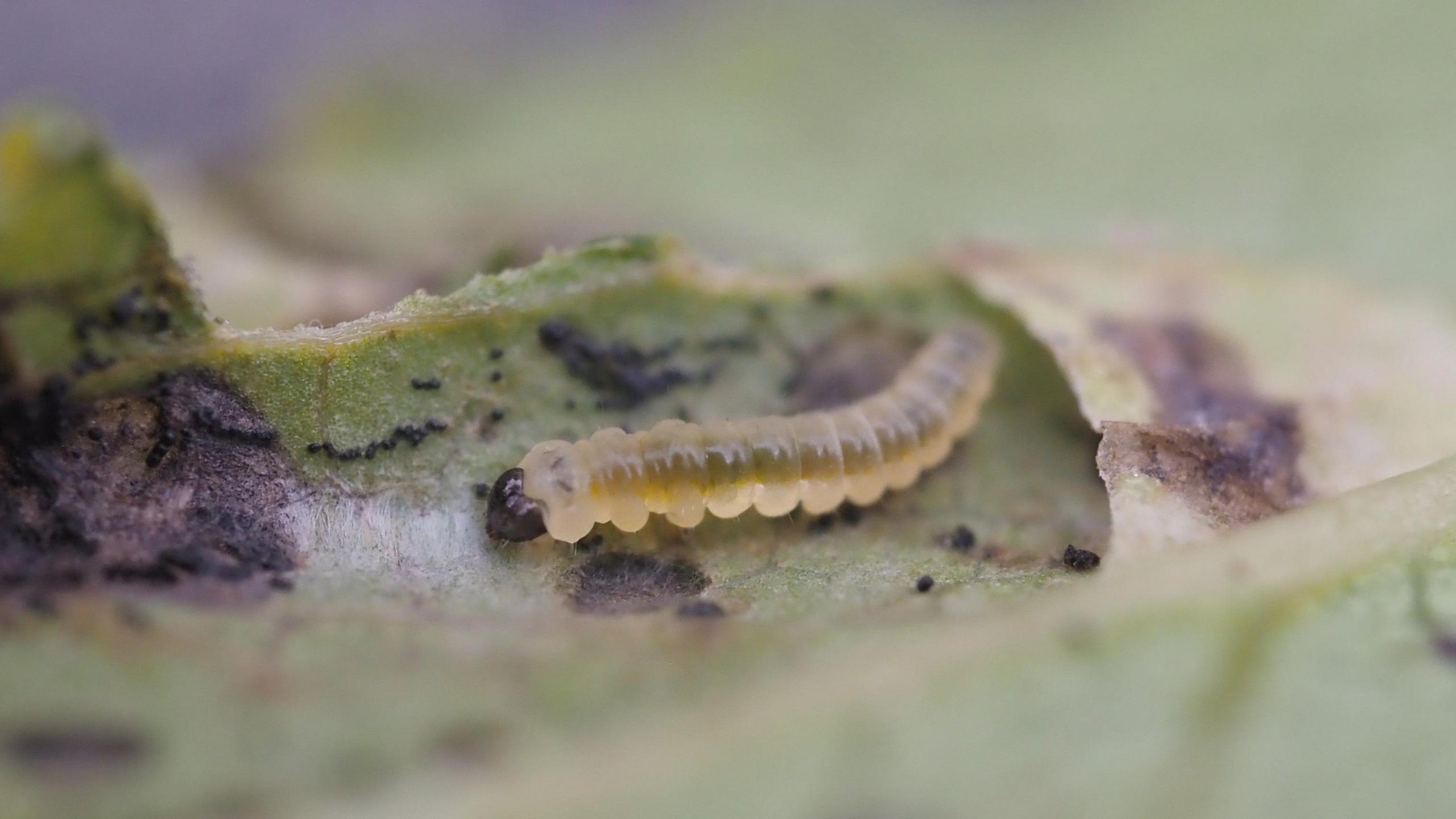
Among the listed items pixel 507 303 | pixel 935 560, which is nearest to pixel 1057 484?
pixel 935 560

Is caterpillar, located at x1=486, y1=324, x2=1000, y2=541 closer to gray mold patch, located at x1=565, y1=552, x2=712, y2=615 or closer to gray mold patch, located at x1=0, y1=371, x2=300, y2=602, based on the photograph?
gray mold patch, located at x1=565, y1=552, x2=712, y2=615

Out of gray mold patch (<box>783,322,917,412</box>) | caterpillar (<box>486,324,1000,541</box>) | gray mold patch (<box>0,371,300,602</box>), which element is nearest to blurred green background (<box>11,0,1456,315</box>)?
gray mold patch (<box>783,322,917,412</box>)

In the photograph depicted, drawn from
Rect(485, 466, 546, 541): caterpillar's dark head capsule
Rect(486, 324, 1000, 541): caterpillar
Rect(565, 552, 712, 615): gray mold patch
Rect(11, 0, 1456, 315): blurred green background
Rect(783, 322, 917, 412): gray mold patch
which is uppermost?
Rect(11, 0, 1456, 315): blurred green background

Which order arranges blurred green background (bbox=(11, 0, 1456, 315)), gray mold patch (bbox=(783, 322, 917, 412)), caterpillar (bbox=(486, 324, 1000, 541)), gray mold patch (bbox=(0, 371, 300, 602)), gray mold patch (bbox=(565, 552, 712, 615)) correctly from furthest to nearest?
blurred green background (bbox=(11, 0, 1456, 315)), gray mold patch (bbox=(783, 322, 917, 412)), caterpillar (bbox=(486, 324, 1000, 541)), gray mold patch (bbox=(565, 552, 712, 615)), gray mold patch (bbox=(0, 371, 300, 602))

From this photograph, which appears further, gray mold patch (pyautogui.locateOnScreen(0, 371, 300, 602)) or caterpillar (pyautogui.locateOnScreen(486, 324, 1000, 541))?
caterpillar (pyautogui.locateOnScreen(486, 324, 1000, 541))

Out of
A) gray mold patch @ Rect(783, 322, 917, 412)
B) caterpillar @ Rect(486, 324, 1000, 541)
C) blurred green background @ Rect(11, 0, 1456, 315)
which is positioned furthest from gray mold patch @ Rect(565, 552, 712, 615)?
blurred green background @ Rect(11, 0, 1456, 315)

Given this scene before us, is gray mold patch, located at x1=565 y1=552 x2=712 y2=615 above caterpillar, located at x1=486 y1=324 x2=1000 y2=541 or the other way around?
the other way around

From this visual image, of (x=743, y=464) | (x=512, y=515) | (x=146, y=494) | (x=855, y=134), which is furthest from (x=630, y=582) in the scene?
(x=855, y=134)

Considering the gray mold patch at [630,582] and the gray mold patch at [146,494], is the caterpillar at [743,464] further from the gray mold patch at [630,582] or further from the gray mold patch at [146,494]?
the gray mold patch at [146,494]

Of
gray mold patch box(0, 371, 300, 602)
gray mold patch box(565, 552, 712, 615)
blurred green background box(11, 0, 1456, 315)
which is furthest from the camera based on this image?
blurred green background box(11, 0, 1456, 315)

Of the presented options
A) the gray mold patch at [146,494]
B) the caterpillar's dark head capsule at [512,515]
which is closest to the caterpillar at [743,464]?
the caterpillar's dark head capsule at [512,515]
